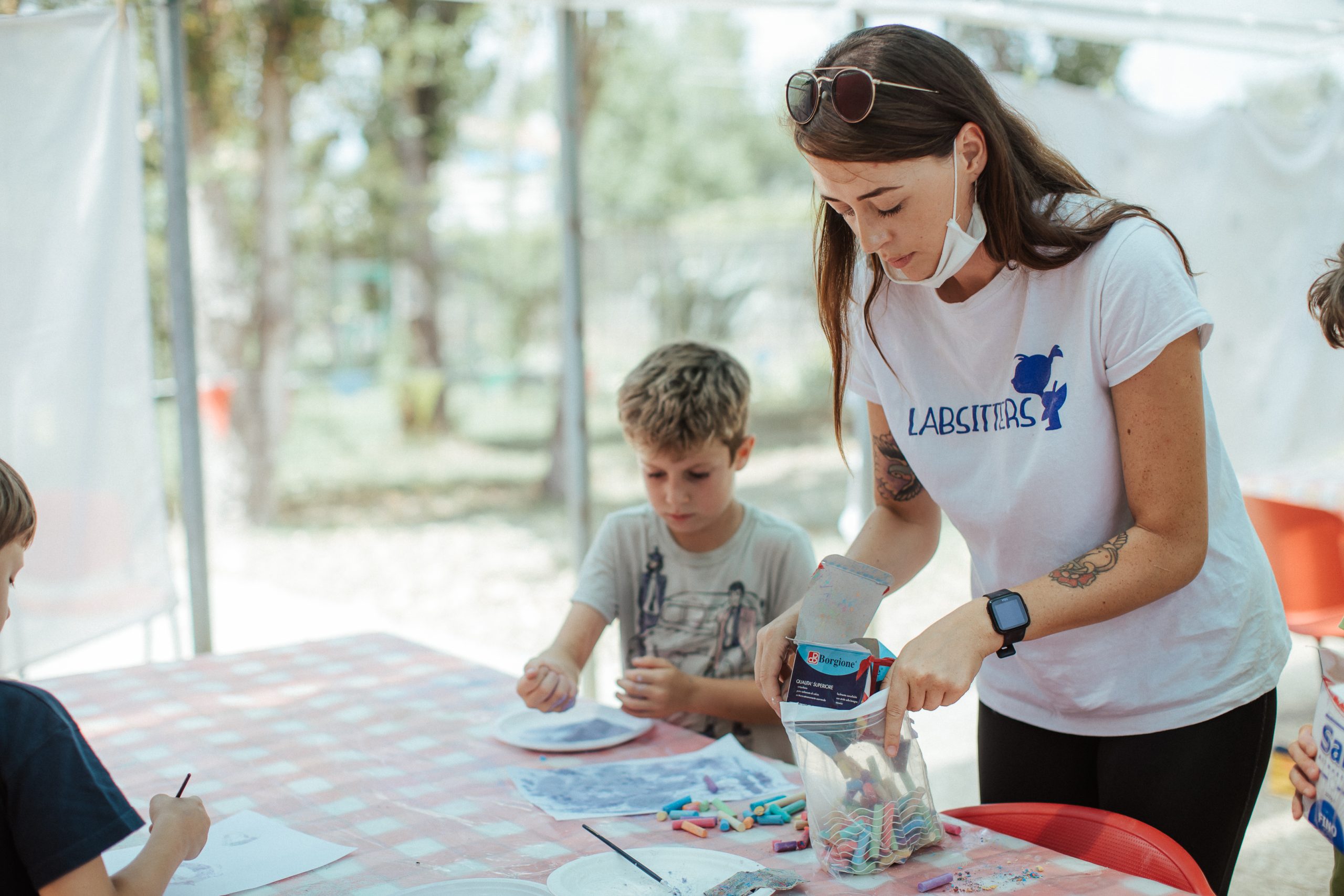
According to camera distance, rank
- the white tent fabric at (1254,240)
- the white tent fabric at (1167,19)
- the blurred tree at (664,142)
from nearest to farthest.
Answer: the white tent fabric at (1167,19)
the white tent fabric at (1254,240)
the blurred tree at (664,142)

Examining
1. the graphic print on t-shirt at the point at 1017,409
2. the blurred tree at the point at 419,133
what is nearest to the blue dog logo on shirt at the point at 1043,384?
the graphic print on t-shirt at the point at 1017,409

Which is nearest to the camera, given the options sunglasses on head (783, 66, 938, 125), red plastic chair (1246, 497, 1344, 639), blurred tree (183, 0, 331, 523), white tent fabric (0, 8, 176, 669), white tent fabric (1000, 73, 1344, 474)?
sunglasses on head (783, 66, 938, 125)

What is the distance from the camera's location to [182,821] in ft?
4.25

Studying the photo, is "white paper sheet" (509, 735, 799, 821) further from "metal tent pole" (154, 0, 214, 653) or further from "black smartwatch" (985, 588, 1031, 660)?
"metal tent pole" (154, 0, 214, 653)

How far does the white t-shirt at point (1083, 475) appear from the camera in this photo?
54.3 inches

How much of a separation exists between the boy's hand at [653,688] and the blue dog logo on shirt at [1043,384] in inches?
30.8

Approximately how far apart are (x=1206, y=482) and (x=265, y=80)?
27.7 ft

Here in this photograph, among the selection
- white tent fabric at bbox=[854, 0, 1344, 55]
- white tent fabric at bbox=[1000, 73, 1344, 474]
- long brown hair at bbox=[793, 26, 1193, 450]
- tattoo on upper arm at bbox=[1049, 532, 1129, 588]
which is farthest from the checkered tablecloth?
white tent fabric at bbox=[1000, 73, 1344, 474]

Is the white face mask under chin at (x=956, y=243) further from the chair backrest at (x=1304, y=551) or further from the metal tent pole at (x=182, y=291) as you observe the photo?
the chair backrest at (x=1304, y=551)

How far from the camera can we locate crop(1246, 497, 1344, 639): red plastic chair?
3.82m

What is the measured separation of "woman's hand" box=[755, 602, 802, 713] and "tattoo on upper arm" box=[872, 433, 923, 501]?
37cm

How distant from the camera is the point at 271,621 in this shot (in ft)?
20.0

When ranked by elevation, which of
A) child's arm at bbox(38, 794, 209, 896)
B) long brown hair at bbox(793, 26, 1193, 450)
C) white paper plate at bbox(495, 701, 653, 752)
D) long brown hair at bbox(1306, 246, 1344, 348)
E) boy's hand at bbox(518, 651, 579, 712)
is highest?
long brown hair at bbox(793, 26, 1193, 450)

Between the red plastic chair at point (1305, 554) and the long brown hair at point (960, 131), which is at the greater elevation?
the long brown hair at point (960, 131)
